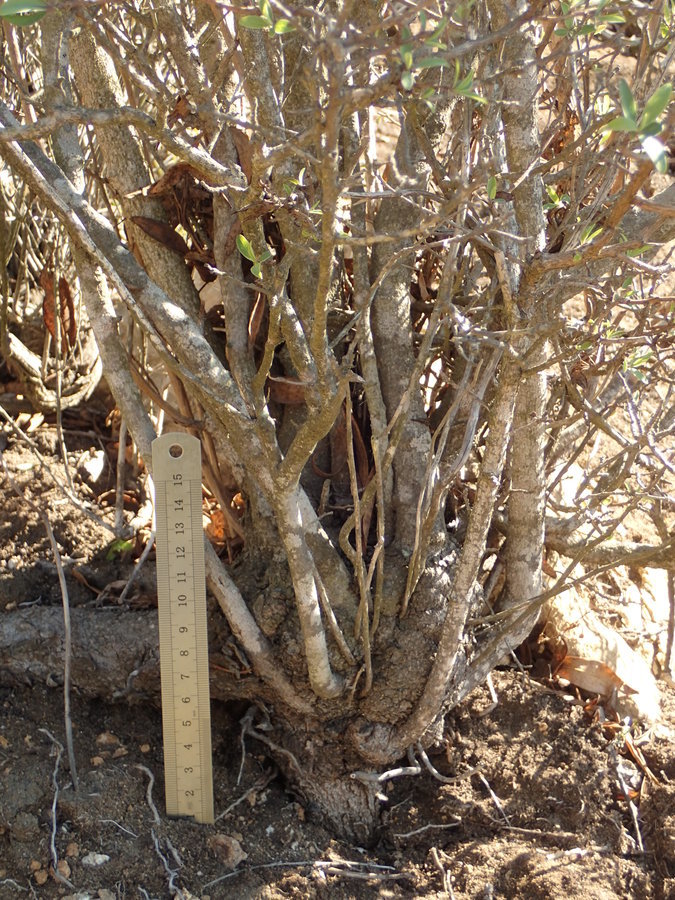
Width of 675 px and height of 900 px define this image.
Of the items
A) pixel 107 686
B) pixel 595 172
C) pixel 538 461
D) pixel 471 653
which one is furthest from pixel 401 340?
pixel 107 686

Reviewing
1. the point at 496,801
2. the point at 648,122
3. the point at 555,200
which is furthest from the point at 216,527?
the point at 648,122

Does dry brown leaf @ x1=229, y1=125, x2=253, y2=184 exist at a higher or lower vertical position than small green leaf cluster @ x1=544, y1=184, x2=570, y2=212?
higher

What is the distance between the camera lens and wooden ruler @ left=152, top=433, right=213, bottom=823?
2.16 meters

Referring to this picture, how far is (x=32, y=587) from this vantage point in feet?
9.09

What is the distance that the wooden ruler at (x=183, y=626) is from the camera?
2160mm

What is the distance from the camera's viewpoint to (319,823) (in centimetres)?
241

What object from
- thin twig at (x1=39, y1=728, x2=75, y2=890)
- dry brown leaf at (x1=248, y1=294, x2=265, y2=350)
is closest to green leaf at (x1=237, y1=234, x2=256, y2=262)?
dry brown leaf at (x1=248, y1=294, x2=265, y2=350)

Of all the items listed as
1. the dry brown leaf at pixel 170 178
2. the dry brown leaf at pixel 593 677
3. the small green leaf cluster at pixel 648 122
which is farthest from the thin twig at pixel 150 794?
the small green leaf cluster at pixel 648 122

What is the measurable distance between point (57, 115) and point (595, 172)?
62.3 inches

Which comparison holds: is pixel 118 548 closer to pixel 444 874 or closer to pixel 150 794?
pixel 150 794

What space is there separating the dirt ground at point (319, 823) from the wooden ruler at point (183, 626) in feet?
0.35

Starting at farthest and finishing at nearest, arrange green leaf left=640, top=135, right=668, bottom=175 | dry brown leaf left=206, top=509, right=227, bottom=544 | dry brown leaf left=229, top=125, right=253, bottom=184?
dry brown leaf left=206, top=509, right=227, bottom=544 < dry brown leaf left=229, top=125, right=253, bottom=184 < green leaf left=640, top=135, right=668, bottom=175

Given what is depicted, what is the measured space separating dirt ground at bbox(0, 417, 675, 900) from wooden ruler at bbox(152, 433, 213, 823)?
105 mm

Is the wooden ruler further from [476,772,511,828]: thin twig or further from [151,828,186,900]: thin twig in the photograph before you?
[476,772,511,828]: thin twig
